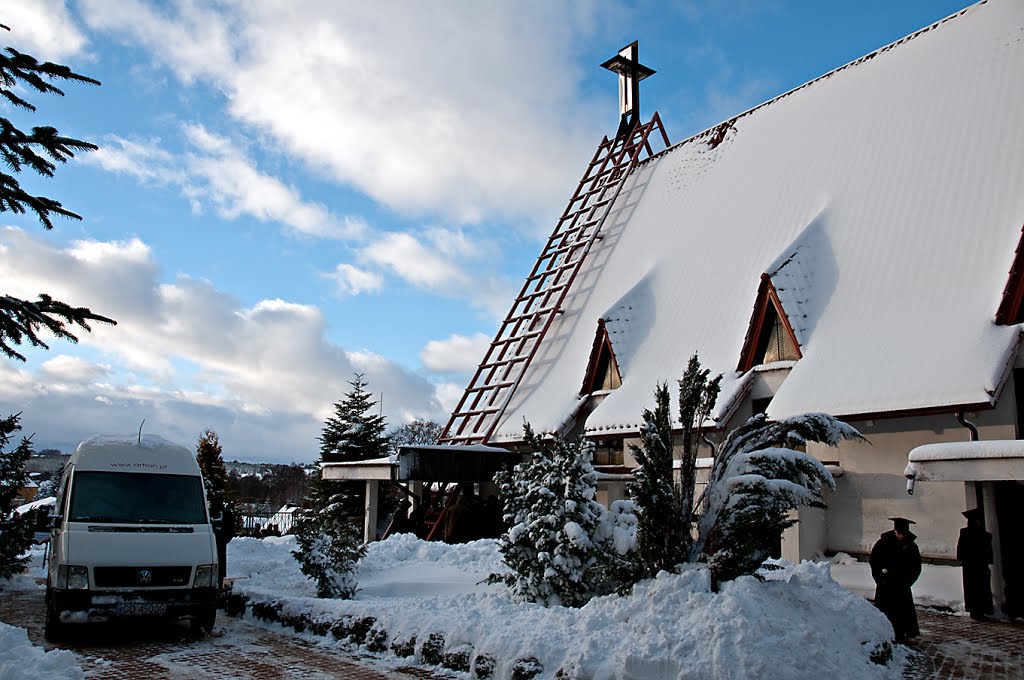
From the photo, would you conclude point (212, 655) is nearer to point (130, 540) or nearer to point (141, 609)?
point (141, 609)

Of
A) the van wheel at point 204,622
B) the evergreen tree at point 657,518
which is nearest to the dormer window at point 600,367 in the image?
the evergreen tree at point 657,518

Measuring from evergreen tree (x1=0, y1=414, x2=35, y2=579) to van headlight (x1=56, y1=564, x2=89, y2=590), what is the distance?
4857mm

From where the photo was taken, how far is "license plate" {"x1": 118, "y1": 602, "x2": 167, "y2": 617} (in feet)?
31.8

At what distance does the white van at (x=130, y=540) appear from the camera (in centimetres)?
967

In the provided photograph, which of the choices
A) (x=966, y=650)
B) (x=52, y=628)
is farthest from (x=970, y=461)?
(x=52, y=628)

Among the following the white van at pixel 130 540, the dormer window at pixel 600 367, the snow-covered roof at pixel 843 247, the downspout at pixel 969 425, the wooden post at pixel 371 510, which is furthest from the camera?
the wooden post at pixel 371 510

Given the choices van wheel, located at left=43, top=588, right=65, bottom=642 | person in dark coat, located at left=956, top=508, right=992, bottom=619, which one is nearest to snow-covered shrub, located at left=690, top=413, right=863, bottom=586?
person in dark coat, located at left=956, top=508, right=992, bottom=619

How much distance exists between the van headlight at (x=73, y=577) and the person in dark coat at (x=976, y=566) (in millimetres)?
11438

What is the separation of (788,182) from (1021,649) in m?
14.0

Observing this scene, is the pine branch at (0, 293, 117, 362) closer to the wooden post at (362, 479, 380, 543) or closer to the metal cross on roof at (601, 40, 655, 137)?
the wooden post at (362, 479, 380, 543)

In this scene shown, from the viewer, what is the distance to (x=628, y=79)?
32.6 meters

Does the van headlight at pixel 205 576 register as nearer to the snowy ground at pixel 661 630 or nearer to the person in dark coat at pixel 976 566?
the snowy ground at pixel 661 630

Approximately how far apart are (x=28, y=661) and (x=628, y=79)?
29.8 metres

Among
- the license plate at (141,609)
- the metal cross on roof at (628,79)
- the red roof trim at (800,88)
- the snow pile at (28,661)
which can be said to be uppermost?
the metal cross on roof at (628,79)
